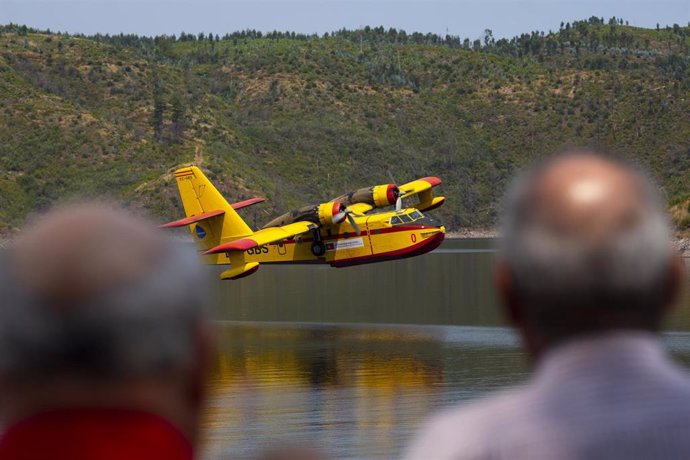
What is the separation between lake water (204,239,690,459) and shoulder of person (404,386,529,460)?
585 cm

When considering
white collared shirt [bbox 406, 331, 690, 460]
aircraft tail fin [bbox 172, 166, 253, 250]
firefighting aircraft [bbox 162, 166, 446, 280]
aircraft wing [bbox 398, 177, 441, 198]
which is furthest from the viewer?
aircraft tail fin [bbox 172, 166, 253, 250]

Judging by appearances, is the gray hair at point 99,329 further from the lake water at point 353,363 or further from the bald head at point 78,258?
the lake water at point 353,363

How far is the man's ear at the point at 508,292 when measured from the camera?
2.19 meters

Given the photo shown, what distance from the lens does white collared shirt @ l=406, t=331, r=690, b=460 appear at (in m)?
1.97

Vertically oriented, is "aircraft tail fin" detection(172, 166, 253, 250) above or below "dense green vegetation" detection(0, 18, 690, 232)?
above

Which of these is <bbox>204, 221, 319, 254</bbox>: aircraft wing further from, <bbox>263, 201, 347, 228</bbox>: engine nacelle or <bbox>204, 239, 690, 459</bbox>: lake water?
<bbox>204, 239, 690, 459</bbox>: lake water

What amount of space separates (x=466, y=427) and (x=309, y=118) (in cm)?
16470

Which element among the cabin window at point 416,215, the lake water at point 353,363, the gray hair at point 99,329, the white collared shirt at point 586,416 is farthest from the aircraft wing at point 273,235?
the gray hair at point 99,329

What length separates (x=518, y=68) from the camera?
192m

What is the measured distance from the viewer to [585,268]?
2.08 metres

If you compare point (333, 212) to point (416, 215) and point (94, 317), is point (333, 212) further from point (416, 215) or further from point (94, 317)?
point (94, 317)

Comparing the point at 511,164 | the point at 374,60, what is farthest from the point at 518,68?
the point at 511,164

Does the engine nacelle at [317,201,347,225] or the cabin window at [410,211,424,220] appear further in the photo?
the engine nacelle at [317,201,347,225]

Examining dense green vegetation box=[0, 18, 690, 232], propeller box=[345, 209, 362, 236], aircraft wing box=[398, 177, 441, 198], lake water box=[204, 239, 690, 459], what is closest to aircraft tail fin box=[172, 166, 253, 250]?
lake water box=[204, 239, 690, 459]
